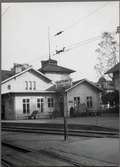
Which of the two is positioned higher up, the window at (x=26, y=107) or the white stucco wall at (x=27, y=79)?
the white stucco wall at (x=27, y=79)

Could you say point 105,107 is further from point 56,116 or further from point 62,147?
point 62,147

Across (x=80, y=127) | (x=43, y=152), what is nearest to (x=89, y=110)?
(x=80, y=127)

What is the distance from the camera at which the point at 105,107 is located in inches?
304

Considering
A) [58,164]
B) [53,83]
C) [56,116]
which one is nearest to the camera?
[58,164]

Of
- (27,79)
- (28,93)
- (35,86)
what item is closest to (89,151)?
(35,86)

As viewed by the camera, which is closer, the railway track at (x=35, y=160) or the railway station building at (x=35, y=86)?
the railway track at (x=35, y=160)

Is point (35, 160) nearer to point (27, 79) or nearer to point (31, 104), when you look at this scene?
point (27, 79)

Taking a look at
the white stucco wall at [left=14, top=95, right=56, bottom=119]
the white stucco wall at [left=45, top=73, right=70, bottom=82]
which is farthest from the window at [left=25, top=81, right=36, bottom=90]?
the white stucco wall at [left=45, top=73, right=70, bottom=82]

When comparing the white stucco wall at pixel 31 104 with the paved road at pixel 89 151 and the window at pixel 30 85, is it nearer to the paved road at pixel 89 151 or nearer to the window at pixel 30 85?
the window at pixel 30 85

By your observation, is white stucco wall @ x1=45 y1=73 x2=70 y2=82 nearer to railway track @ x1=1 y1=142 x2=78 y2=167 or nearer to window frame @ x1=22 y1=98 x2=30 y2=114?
window frame @ x1=22 y1=98 x2=30 y2=114

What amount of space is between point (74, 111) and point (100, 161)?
6.41 meters

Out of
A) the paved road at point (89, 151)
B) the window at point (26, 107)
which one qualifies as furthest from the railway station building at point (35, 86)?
the paved road at point (89, 151)

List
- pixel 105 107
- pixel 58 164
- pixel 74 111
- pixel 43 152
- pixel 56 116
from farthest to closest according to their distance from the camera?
pixel 74 111 → pixel 105 107 → pixel 56 116 → pixel 43 152 → pixel 58 164

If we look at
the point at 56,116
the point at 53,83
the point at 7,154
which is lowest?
the point at 7,154
